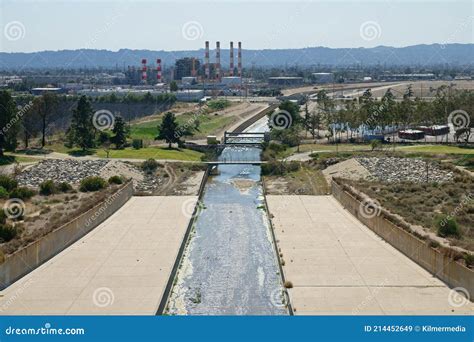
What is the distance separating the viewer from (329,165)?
1690 inches

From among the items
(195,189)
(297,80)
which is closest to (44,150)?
(195,189)

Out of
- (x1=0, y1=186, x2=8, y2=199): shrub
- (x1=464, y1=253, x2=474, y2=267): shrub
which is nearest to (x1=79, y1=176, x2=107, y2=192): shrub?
(x1=0, y1=186, x2=8, y2=199): shrub

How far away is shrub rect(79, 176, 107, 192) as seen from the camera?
114ft

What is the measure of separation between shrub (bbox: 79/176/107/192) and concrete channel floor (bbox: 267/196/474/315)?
10214 mm

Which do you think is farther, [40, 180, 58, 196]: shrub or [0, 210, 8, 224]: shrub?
[40, 180, 58, 196]: shrub

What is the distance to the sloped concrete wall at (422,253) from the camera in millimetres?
18547

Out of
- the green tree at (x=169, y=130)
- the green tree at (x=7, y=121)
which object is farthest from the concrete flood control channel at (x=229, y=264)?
the green tree at (x=169, y=130)

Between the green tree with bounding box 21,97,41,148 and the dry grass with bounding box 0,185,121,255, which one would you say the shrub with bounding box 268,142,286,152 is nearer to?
the green tree with bounding box 21,97,41,148

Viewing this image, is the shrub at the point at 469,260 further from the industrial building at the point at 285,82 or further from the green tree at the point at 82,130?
the industrial building at the point at 285,82

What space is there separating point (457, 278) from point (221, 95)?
10319cm

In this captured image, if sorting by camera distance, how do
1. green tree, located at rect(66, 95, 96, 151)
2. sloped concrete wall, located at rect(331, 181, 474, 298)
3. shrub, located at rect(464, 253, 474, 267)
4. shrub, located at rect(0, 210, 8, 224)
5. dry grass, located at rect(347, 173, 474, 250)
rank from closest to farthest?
sloped concrete wall, located at rect(331, 181, 474, 298) → shrub, located at rect(464, 253, 474, 267) → shrub, located at rect(0, 210, 8, 224) → dry grass, located at rect(347, 173, 474, 250) → green tree, located at rect(66, 95, 96, 151)

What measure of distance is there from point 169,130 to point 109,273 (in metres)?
31.1

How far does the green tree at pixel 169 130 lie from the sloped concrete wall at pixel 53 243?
62.4 ft

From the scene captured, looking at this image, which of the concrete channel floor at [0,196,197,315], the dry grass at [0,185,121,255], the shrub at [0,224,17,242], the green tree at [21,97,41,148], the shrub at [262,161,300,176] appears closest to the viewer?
the concrete channel floor at [0,196,197,315]
